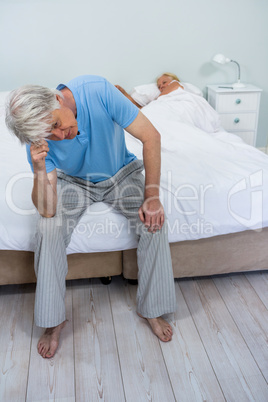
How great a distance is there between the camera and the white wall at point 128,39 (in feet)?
9.37

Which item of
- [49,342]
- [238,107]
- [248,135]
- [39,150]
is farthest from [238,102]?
[49,342]

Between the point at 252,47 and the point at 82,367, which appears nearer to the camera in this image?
the point at 82,367

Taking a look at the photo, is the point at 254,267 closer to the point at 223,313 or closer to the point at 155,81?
the point at 223,313

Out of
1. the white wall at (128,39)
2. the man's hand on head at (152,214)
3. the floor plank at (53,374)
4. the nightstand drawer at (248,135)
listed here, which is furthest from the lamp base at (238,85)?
the floor plank at (53,374)

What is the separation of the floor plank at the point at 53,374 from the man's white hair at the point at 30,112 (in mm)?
788

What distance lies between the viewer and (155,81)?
10.3 ft

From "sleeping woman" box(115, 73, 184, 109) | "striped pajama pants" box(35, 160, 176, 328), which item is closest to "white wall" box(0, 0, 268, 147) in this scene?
"sleeping woman" box(115, 73, 184, 109)

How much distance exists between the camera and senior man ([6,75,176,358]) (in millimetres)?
1440

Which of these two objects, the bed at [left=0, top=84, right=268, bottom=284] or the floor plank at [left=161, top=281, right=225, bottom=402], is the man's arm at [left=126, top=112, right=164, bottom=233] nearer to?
the bed at [left=0, top=84, right=268, bottom=284]

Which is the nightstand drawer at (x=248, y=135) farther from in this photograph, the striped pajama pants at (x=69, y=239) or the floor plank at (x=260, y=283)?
the striped pajama pants at (x=69, y=239)

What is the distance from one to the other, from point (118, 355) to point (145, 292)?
0.82ft

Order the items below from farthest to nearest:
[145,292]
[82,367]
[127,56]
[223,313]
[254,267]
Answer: [127,56] → [254,267] → [223,313] → [145,292] → [82,367]

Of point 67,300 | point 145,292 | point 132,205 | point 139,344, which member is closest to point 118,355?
point 139,344

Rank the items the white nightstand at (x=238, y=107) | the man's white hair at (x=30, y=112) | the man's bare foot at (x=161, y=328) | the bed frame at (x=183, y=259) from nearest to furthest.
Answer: the man's white hair at (x=30, y=112) < the man's bare foot at (x=161, y=328) < the bed frame at (x=183, y=259) < the white nightstand at (x=238, y=107)
